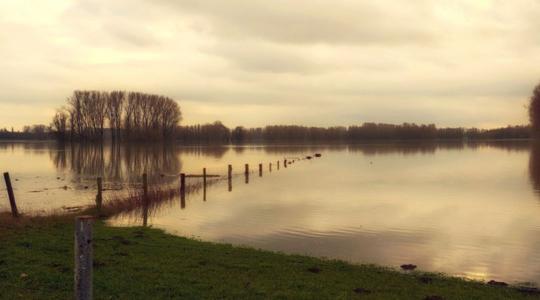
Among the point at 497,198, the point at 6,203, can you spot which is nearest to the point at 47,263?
the point at 6,203

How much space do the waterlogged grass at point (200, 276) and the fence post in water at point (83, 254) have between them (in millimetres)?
2954

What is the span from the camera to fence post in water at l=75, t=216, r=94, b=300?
17.2 feet

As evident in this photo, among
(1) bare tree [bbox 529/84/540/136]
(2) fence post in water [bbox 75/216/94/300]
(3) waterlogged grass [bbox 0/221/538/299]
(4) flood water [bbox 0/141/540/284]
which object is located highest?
(1) bare tree [bbox 529/84/540/136]

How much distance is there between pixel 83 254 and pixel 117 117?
148823mm

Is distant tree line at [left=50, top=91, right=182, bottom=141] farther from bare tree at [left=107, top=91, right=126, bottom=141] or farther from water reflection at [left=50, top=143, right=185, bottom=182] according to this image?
water reflection at [left=50, top=143, right=185, bottom=182]

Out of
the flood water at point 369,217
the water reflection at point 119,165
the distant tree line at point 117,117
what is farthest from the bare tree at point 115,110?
the flood water at point 369,217

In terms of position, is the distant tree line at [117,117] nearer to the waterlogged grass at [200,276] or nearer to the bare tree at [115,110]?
the bare tree at [115,110]

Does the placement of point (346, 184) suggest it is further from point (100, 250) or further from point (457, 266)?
point (100, 250)

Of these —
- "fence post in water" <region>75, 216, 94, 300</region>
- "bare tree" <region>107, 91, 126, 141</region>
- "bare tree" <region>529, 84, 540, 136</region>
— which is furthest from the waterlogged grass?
"bare tree" <region>107, 91, 126, 141</region>

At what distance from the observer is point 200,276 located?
9.95 m

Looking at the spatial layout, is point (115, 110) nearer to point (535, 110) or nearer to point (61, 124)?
point (61, 124)

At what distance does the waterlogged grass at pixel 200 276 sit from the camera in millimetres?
8742

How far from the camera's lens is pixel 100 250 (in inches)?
487

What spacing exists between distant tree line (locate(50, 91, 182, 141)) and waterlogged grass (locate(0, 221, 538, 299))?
137m
